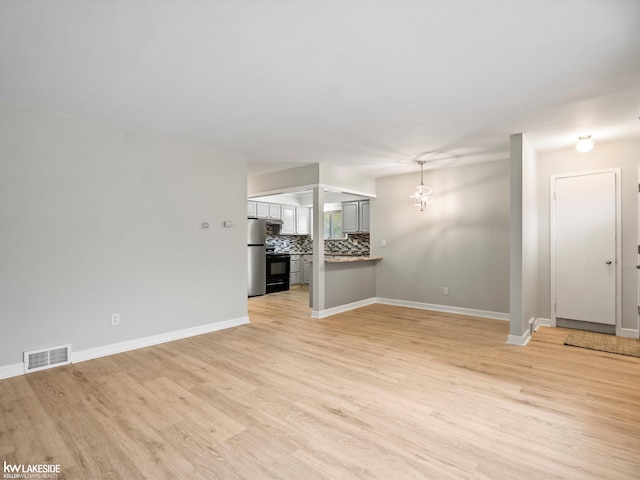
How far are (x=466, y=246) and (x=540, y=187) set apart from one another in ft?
4.45

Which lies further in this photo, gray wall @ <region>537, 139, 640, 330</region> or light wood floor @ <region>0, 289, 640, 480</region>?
gray wall @ <region>537, 139, 640, 330</region>

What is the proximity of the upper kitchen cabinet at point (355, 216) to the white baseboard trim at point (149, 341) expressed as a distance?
136 inches

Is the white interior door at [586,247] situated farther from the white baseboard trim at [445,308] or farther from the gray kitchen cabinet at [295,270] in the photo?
the gray kitchen cabinet at [295,270]

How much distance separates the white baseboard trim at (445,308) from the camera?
204 inches

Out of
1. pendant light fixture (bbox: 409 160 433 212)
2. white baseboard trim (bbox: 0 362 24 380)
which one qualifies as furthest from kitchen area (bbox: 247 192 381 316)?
white baseboard trim (bbox: 0 362 24 380)

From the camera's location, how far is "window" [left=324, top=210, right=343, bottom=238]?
838 cm

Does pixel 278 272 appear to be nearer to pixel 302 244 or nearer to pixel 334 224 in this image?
pixel 302 244

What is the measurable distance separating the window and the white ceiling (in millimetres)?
4536

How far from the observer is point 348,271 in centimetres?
593

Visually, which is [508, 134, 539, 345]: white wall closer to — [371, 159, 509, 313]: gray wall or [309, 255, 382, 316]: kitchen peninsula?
[371, 159, 509, 313]: gray wall

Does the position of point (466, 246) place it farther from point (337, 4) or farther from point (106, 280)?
point (106, 280)

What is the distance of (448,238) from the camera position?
5.69m

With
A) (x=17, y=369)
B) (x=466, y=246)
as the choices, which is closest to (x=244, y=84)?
(x=17, y=369)

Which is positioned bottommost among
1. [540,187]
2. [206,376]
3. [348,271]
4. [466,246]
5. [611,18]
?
[206,376]
